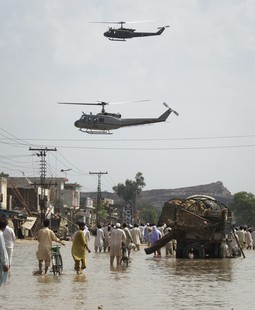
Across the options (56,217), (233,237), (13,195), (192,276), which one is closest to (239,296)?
(192,276)

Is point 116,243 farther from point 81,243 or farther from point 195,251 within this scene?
point 195,251

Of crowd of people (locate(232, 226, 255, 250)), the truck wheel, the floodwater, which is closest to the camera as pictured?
the floodwater

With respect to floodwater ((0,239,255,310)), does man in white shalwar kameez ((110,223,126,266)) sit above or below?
above

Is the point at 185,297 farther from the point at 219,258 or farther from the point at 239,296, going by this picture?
the point at 219,258

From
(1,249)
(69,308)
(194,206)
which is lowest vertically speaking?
(69,308)

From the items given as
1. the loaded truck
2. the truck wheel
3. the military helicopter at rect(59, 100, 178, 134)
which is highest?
the military helicopter at rect(59, 100, 178, 134)

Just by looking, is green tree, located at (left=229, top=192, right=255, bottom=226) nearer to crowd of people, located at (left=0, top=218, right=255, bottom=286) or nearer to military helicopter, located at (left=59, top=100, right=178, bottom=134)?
military helicopter, located at (left=59, top=100, right=178, bottom=134)

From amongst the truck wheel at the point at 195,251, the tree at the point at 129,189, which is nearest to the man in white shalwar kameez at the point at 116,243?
the truck wheel at the point at 195,251

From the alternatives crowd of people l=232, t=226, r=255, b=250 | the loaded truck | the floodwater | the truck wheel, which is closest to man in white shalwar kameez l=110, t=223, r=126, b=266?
the floodwater

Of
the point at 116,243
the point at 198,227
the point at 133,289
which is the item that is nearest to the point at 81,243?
the point at 116,243
